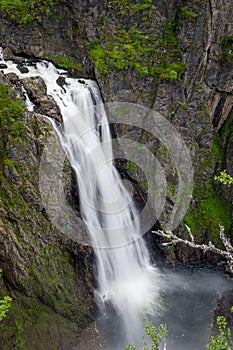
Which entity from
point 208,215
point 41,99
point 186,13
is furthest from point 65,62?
point 208,215

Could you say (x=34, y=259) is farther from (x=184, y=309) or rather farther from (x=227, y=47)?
(x=227, y=47)

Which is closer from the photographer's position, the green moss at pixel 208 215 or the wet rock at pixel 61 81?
the wet rock at pixel 61 81

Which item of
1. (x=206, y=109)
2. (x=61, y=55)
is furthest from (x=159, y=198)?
(x=61, y=55)

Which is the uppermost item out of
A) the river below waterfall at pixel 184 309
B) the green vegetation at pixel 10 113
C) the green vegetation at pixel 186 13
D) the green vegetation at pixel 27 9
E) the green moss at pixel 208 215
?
the green vegetation at pixel 27 9

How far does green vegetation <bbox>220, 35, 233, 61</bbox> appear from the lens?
14320 millimetres

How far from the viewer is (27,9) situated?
14.3 m

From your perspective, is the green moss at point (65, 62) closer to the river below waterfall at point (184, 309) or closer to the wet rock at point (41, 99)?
the wet rock at point (41, 99)

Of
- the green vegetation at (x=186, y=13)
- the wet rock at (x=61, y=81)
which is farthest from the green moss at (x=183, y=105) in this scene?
the wet rock at (x=61, y=81)

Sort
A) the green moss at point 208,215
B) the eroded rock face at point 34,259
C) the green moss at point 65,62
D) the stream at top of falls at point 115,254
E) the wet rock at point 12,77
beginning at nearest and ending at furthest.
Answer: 1. the eroded rock face at point 34,259
2. the stream at top of falls at point 115,254
3. the wet rock at point 12,77
4. the green moss at point 208,215
5. the green moss at point 65,62

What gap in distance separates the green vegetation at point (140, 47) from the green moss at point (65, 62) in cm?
89

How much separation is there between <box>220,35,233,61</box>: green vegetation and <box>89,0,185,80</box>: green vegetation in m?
2.07

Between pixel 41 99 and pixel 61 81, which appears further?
pixel 61 81

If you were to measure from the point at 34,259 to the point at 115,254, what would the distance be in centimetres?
382

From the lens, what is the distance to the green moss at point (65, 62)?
14555 mm
